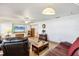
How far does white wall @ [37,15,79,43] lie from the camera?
5.67 ft

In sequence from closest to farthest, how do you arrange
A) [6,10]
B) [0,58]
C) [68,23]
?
[0,58], [6,10], [68,23]

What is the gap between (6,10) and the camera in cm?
161

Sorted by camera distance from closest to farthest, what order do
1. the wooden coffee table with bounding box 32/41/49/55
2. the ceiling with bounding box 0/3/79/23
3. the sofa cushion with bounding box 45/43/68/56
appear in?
the ceiling with bounding box 0/3/79/23 < the sofa cushion with bounding box 45/43/68/56 < the wooden coffee table with bounding box 32/41/49/55

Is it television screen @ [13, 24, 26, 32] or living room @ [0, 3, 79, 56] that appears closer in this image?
living room @ [0, 3, 79, 56]

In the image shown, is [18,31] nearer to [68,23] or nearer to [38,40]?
[38,40]

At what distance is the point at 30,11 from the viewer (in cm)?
170

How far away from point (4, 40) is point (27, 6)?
2.31ft

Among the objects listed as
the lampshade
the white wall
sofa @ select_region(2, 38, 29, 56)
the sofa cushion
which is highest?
the lampshade

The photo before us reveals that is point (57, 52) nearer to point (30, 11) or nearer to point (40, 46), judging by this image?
point (40, 46)

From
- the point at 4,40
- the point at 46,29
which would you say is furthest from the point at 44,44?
the point at 4,40

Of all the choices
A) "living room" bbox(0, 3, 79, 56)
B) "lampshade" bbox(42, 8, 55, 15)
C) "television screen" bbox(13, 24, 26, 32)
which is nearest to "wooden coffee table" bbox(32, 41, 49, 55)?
"living room" bbox(0, 3, 79, 56)

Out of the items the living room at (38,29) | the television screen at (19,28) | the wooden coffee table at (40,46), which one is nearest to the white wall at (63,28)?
the living room at (38,29)

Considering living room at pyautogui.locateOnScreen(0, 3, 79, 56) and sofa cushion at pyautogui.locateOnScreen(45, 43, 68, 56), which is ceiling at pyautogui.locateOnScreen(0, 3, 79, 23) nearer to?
living room at pyautogui.locateOnScreen(0, 3, 79, 56)

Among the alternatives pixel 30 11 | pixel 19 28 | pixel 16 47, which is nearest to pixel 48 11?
pixel 30 11
